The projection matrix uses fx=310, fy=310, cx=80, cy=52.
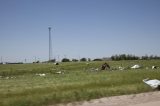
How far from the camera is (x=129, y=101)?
1789 cm

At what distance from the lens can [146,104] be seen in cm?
1677

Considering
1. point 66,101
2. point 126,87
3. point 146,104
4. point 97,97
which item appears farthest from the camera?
point 126,87

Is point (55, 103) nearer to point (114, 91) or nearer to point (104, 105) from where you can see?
point (104, 105)

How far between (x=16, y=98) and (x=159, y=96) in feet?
29.0

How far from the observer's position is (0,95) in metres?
19.6

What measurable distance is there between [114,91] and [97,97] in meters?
1.95

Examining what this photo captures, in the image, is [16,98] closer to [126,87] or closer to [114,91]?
[114,91]

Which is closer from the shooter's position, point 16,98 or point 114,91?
point 16,98

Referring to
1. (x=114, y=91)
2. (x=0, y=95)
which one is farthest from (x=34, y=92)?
(x=114, y=91)

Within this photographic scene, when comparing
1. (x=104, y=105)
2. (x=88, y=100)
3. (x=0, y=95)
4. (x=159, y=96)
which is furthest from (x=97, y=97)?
(x=0, y=95)

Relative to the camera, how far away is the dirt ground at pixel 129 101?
1713 cm

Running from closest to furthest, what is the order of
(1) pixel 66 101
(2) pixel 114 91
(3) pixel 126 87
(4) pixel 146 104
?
(4) pixel 146 104 → (1) pixel 66 101 → (2) pixel 114 91 → (3) pixel 126 87

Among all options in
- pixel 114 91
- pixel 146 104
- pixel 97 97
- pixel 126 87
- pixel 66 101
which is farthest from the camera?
pixel 126 87

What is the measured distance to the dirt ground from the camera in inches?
674
